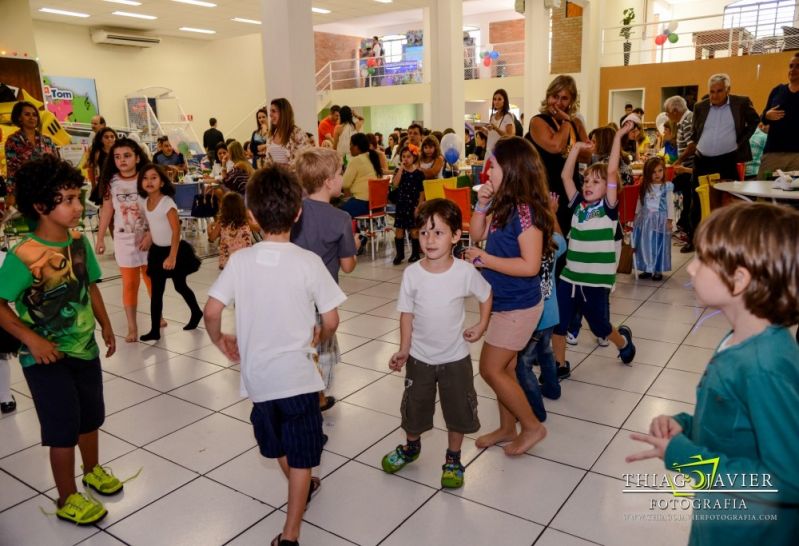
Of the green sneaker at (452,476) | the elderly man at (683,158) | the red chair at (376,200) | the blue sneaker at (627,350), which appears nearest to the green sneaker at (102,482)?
the green sneaker at (452,476)

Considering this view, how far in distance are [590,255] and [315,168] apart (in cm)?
163

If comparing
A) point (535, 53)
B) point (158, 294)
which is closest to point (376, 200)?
point (158, 294)

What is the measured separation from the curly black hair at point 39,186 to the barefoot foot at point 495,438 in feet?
6.36

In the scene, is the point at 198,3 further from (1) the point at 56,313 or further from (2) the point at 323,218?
(1) the point at 56,313

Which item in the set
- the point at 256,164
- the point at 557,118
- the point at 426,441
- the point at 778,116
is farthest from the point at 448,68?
the point at 426,441

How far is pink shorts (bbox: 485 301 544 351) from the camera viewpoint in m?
2.33

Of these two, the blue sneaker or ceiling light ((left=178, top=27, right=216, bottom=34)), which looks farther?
ceiling light ((left=178, top=27, right=216, bottom=34))

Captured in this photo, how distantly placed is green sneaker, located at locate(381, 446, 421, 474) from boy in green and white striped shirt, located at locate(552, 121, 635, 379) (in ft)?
4.07

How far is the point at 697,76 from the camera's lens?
38.9ft

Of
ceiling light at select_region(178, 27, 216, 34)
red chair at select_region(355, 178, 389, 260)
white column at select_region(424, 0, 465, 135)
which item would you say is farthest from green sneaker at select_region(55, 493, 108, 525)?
ceiling light at select_region(178, 27, 216, 34)

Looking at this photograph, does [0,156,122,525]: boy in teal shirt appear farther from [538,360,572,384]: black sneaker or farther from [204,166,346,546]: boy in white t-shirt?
[538,360,572,384]: black sneaker

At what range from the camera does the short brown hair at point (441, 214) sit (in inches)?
85.4

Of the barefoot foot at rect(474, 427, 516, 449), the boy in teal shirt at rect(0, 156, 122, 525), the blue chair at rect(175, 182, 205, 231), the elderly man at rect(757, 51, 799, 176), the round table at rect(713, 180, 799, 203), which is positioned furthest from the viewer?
the blue chair at rect(175, 182, 205, 231)

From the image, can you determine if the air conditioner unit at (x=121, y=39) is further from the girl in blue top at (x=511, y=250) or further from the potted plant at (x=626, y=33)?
the girl in blue top at (x=511, y=250)
